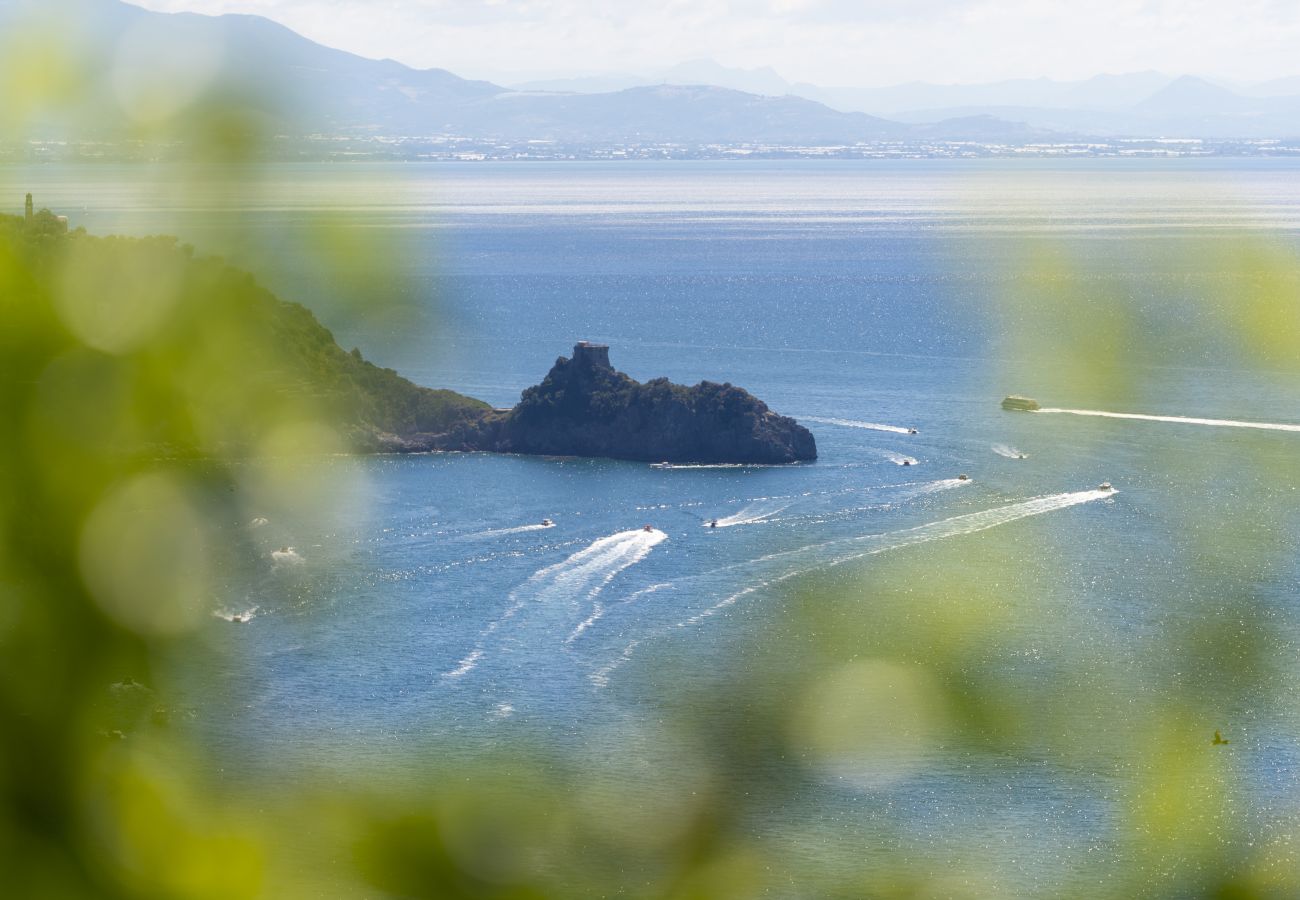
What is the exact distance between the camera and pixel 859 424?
89.8 metres

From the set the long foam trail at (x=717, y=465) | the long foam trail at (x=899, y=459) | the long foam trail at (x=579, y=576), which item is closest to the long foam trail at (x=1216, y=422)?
the long foam trail at (x=899, y=459)

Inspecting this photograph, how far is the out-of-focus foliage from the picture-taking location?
22.6m

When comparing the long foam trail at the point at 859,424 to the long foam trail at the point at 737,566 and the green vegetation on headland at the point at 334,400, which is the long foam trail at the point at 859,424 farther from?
the long foam trail at the point at 737,566

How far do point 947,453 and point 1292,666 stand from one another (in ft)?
107

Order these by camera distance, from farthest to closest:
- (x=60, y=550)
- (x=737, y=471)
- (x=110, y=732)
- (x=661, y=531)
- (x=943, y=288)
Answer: (x=943, y=288) < (x=737, y=471) < (x=661, y=531) < (x=110, y=732) < (x=60, y=550)

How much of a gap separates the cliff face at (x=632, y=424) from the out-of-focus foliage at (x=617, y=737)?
17.3 m

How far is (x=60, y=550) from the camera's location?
3048 centimetres

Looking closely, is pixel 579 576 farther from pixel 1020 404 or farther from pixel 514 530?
pixel 1020 404

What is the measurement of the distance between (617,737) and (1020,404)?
54.3 metres

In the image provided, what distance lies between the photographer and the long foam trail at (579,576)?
55.7 m

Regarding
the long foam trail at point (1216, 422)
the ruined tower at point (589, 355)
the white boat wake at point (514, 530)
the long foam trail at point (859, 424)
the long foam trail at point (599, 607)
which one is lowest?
the long foam trail at point (599, 607)

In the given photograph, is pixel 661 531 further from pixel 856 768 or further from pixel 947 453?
pixel 856 768

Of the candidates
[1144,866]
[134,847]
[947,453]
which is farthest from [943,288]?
[134,847]

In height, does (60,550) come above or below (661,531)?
above
